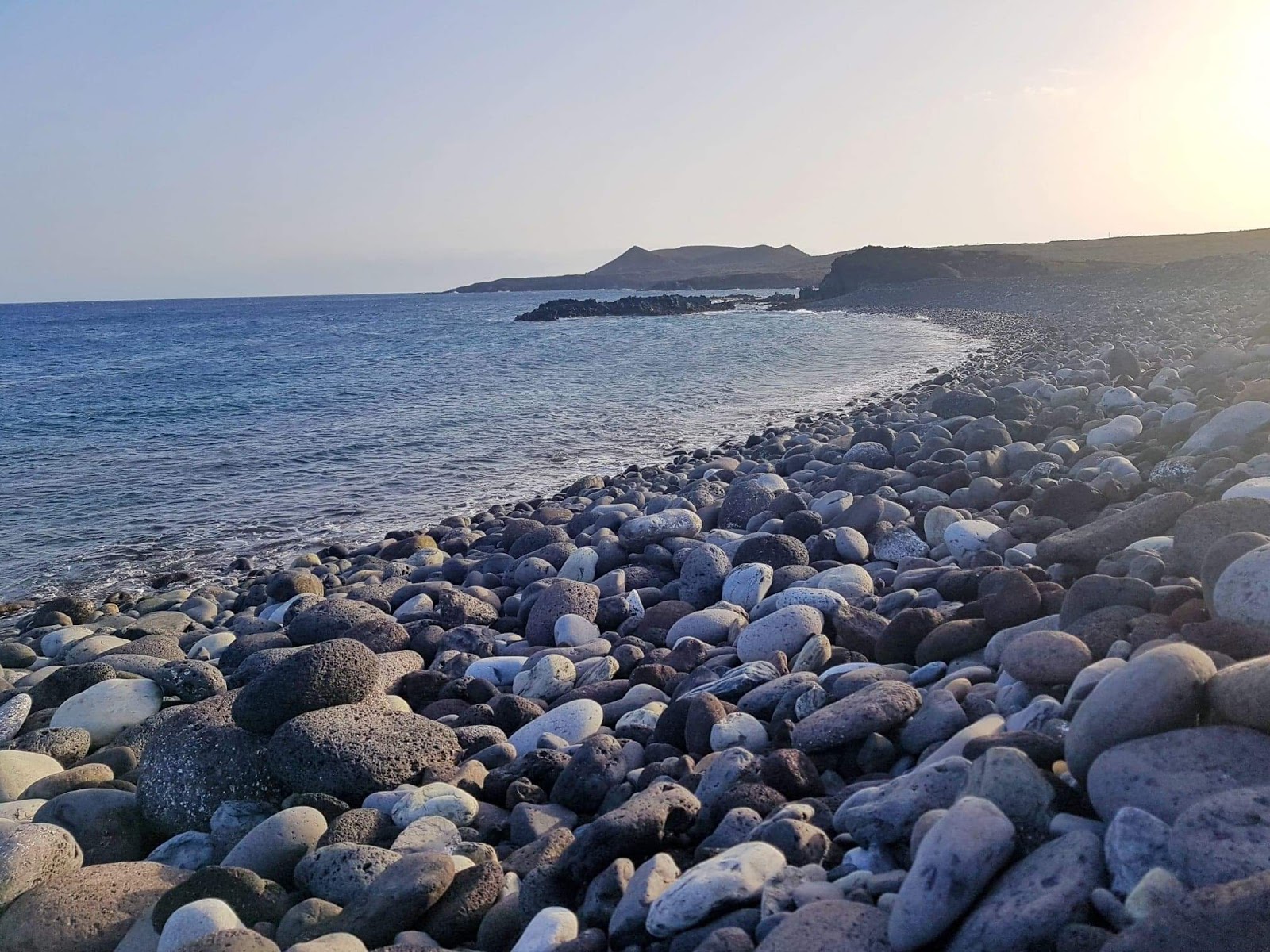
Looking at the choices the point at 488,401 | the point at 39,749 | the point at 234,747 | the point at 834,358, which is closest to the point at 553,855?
the point at 234,747

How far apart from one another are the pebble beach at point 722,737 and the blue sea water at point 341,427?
2.91 meters

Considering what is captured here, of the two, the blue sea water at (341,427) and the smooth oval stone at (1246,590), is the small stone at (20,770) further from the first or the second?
the blue sea water at (341,427)

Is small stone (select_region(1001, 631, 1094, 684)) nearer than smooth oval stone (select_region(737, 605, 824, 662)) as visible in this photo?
Yes

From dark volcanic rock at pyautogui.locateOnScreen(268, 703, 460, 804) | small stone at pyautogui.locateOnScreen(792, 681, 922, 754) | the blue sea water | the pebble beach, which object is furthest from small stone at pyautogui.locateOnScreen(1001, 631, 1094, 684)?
the blue sea water

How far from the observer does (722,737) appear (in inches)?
131

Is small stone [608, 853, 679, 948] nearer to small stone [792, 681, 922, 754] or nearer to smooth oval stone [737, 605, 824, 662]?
small stone [792, 681, 922, 754]

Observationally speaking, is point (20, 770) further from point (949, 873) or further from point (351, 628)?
point (949, 873)

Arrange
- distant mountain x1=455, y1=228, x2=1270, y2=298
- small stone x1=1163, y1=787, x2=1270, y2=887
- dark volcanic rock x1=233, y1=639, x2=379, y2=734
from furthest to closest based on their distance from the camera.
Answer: distant mountain x1=455, y1=228, x2=1270, y2=298, dark volcanic rock x1=233, y1=639, x2=379, y2=734, small stone x1=1163, y1=787, x2=1270, y2=887

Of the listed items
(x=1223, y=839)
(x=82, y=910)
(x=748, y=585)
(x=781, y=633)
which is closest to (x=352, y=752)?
(x=82, y=910)

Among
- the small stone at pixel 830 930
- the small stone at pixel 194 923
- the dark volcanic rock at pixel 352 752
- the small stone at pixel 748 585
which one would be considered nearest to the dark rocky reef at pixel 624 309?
the small stone at pixel 748 585

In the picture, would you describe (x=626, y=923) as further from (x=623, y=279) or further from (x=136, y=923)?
(x=623, y=279)

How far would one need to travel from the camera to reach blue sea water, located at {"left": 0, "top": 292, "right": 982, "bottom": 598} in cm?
1006

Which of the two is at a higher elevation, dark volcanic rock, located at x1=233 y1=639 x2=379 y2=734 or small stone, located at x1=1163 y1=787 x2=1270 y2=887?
small stone, located at x1=1163 y1=787 x2=1270 y2=887

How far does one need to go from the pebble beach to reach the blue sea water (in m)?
2.91
